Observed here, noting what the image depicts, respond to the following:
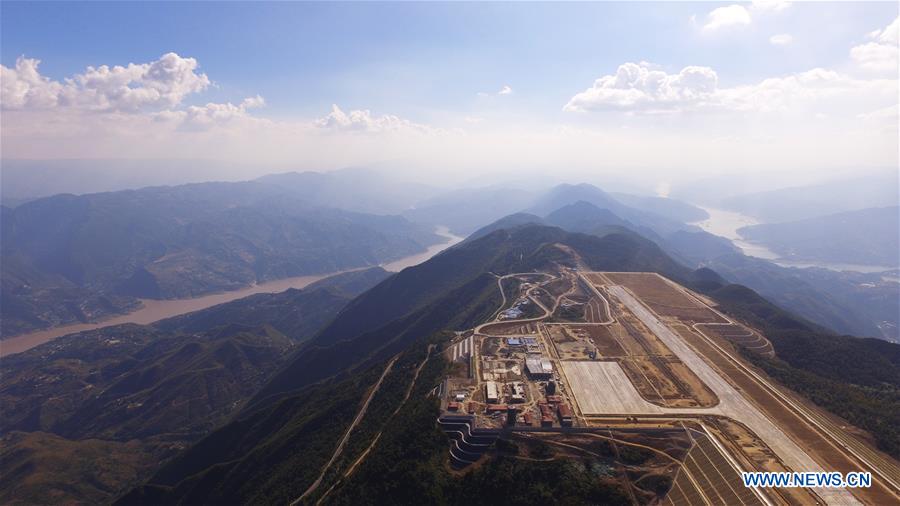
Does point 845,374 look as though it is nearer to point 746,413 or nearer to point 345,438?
point 746,413

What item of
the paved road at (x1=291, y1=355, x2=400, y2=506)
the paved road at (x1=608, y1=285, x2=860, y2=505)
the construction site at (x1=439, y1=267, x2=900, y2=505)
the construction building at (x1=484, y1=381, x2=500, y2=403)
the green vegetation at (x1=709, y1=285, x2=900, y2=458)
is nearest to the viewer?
the paved road at (x1=608, y1=285, x2=860, y2=505)

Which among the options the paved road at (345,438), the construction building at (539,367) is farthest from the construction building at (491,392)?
the paved road at (345,438)

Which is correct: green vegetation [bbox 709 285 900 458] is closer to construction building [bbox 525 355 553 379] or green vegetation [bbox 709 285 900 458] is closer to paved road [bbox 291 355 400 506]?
construction building [bbox 525 355 553 379]

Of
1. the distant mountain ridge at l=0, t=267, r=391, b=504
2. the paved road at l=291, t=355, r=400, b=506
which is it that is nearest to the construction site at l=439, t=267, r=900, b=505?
the paved road at l=291, t=355, r=400, b=506

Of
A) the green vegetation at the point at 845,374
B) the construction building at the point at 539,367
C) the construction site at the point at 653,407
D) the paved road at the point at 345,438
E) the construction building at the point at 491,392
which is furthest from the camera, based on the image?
the construction building at the point at 539,367

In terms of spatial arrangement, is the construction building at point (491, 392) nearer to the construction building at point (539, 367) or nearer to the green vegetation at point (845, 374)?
the construction building at point (539, 367)

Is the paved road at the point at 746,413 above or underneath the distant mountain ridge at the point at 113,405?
above

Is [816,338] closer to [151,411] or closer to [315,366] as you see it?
[315,366]
